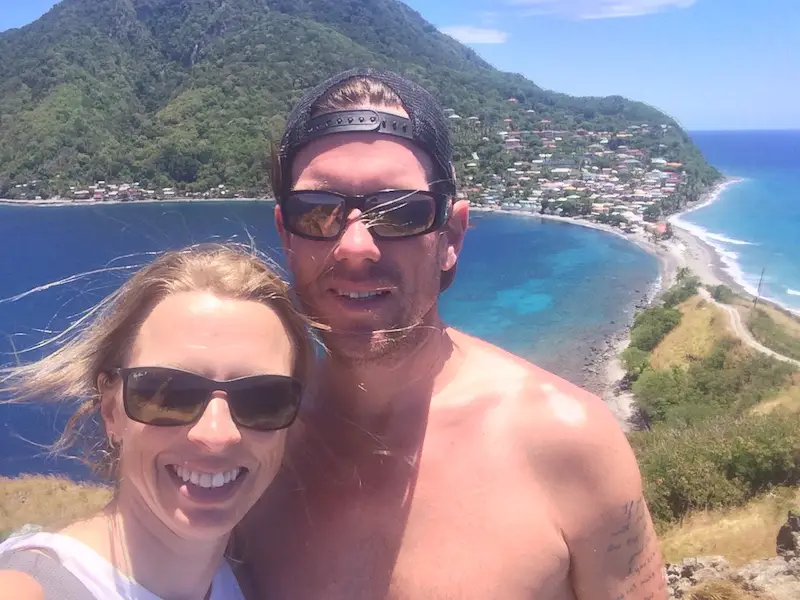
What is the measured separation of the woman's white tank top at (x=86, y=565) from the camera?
113 centimetres

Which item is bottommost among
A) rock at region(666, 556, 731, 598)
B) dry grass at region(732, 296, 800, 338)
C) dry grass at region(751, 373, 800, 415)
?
dry grass at region(732, 296, 800, 338)

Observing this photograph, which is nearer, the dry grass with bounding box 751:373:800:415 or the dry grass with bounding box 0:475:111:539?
the dry grass with bounding box 0:475:111:539

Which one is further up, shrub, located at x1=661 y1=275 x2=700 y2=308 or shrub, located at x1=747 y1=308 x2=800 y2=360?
shrub, located at x1=747 y1=308 x2=800 y2=360

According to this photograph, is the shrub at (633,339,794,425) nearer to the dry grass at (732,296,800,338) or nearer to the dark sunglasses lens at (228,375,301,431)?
the dry grass at (732,296,800,338)

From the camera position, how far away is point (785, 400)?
746 inches

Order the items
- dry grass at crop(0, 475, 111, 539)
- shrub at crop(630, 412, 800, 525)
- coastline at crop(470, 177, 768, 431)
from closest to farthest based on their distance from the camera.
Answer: shrub at crop(630, 412, 800, 525) < dry grass at crop(0, 475, 111, 539) < coastline at crop(470, 177, 768, 431)

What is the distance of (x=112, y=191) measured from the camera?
212 feet

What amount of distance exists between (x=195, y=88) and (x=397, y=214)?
92703 mm

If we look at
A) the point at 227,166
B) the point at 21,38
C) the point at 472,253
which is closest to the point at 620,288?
the point at 472,253

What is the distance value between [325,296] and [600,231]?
5919cm

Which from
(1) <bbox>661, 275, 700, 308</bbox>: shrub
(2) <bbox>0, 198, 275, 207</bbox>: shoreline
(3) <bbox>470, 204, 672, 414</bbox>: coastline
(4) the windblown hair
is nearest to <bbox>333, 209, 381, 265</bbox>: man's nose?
(4) the windblown hair

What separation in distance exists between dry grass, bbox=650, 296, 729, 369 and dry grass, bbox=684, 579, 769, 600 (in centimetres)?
2366

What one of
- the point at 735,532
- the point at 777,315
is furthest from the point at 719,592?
the point at 777,315

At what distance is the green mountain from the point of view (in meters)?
68.5
